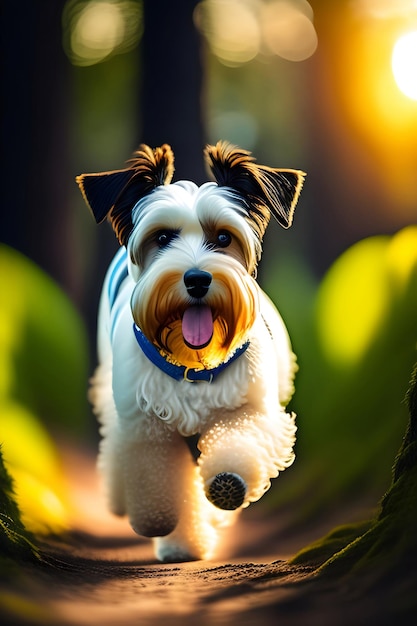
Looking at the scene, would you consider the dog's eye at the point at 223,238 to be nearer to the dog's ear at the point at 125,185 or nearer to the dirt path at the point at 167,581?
the dog's ear at the point at 125,185

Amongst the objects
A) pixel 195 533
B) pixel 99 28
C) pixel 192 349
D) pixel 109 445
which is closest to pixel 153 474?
pixel 109 445

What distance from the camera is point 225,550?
3629 millimetres

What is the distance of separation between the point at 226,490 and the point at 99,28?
213 centimetres

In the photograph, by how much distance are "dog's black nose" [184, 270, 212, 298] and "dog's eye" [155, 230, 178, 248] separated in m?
0.20

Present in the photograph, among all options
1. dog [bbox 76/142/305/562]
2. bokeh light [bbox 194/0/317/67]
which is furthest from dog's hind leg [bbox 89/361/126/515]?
bokeh light [bbox 194/0/317/67]

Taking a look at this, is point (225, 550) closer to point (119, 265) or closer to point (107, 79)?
point (119, 265)

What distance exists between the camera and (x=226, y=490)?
10.3ft

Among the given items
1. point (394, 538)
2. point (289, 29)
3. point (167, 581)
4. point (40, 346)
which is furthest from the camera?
point (40, 346)

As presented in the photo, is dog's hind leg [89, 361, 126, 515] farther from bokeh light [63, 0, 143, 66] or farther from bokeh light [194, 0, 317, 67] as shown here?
bokeh light [194, 0, 317, 67]

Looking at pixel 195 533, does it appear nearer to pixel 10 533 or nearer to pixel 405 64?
pixel 10 533

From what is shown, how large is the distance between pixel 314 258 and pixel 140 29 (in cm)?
131

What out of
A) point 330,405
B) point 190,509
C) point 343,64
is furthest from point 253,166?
point 190,509

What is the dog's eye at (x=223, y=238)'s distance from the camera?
9.84 ft

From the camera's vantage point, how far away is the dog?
2.96 meters
